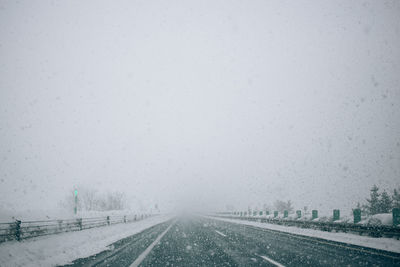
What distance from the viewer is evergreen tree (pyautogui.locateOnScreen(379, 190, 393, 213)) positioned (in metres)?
47.1

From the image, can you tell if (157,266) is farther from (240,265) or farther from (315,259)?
(315,259)

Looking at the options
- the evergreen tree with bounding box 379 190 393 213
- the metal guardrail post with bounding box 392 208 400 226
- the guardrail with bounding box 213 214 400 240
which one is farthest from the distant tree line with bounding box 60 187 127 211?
the metal guardrail post with bounding box 392 208 400 226

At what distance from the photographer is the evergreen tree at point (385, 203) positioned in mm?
47053

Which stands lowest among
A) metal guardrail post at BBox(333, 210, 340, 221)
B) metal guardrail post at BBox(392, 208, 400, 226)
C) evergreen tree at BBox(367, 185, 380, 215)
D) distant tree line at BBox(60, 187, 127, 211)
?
distant tree line at BBox(60, 187, 127, 211)

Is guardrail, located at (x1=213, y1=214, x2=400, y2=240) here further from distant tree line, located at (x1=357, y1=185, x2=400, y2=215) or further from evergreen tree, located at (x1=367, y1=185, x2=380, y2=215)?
evergreen tree, located at (x1=367, y1=185, x2=380, y2=215)

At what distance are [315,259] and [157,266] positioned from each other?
4.50 meters

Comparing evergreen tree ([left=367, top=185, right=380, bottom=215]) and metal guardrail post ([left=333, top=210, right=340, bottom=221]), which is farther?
evergreen tree ([left=367, top=185, right=380, bottom=215])

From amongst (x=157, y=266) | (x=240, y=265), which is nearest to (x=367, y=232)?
(x=240, y=265)

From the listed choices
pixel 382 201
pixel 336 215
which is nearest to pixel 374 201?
pixel 382 201

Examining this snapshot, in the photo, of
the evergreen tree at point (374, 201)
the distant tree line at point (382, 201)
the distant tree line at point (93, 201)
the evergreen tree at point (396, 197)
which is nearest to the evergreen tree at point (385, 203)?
the distant tree line at point (382, 201)

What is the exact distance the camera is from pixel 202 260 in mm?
6672

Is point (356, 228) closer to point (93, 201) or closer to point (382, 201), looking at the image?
point (382, 201)

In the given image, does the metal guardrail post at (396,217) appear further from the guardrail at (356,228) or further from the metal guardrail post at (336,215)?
the metal guardrail post at (336,215)

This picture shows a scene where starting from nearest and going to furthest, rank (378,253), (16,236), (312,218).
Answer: (378,253) → (16,236) → (312,218)
